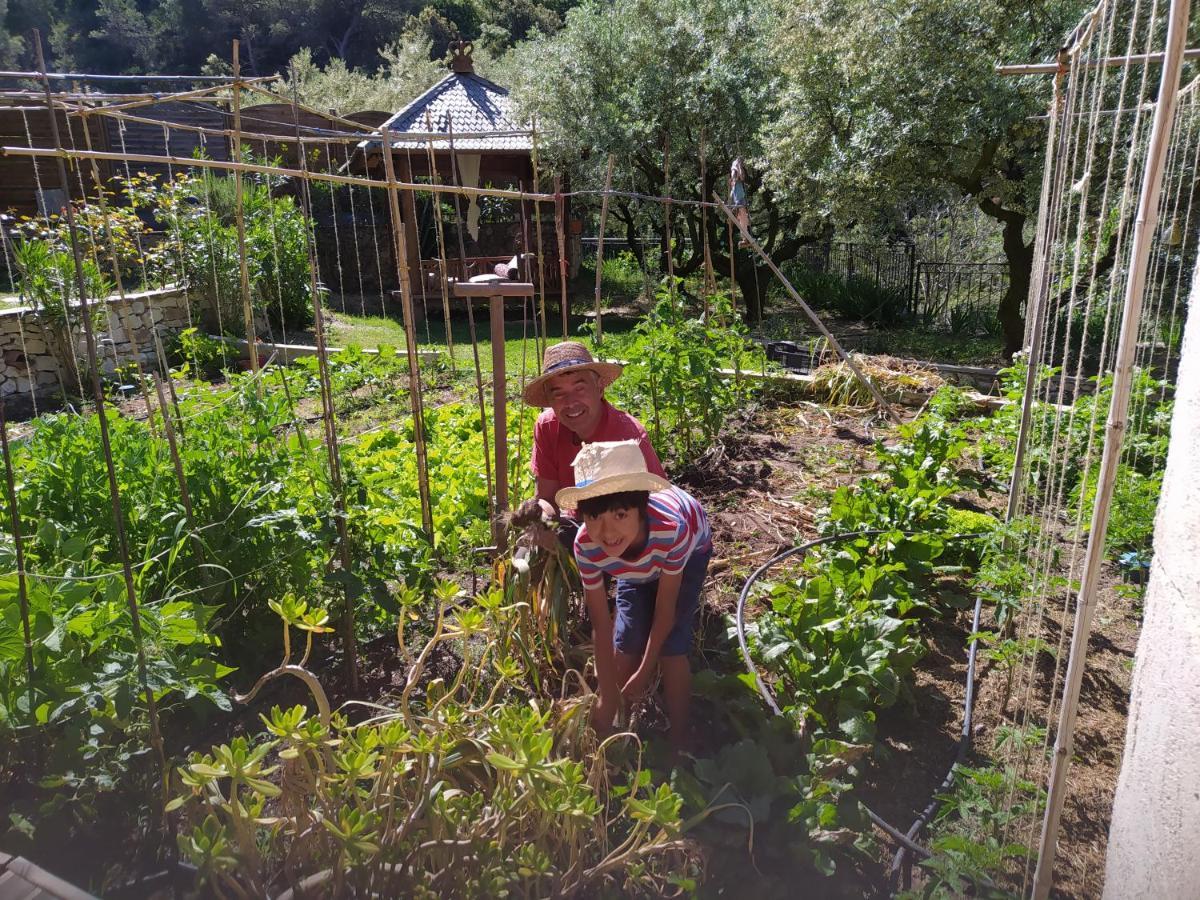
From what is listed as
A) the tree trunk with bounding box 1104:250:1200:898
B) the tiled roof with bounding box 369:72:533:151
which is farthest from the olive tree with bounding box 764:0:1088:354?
the tree trunk with bounding box 1104:250:1200:898

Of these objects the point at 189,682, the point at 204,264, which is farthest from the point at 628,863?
the point at 204,264

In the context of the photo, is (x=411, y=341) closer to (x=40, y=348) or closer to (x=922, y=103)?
(x=40, y=348)

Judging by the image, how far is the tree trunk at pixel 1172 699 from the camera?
4.27 feet

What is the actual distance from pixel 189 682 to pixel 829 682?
176 centimetres

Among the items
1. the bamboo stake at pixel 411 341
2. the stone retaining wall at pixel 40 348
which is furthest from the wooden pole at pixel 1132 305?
the stone retaining wall at pixel 40 348

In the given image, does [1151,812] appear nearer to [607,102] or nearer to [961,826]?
[961,826]

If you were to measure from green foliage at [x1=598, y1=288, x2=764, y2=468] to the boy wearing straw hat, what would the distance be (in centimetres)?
250

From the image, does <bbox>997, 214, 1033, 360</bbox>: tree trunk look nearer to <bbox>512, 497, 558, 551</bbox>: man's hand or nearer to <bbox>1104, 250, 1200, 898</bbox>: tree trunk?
<bbox>512, 497, 558, 551</bbox>: man's hand

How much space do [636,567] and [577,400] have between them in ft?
2.38

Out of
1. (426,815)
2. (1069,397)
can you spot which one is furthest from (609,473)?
(1069,397)

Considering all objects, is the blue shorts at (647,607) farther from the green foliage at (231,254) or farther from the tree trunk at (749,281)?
the tree trunk at (749,281)

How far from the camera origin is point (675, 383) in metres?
5.04

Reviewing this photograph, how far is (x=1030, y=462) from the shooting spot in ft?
13.5

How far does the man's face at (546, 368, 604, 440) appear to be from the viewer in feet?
9.50
